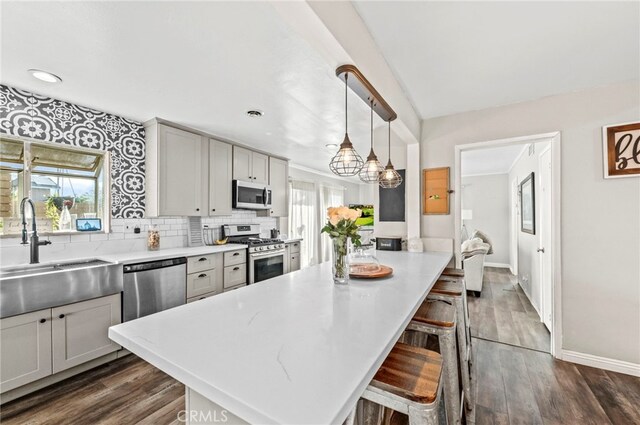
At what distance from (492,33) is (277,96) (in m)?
1.61

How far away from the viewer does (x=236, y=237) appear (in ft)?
13.6

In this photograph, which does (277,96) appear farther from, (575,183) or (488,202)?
(488,202)

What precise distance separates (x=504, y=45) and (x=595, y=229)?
1759 mm

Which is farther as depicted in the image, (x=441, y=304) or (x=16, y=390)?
(x=16, y=390)

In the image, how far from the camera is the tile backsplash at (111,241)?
89.9 inches

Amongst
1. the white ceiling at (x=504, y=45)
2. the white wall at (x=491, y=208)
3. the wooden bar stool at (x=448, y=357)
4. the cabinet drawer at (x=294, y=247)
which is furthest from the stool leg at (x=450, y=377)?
the white wall at (x=491, y=208)

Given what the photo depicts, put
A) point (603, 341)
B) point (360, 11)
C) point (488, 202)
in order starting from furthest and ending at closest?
point (488, 202) → point (603, 341) → point (360, 11)

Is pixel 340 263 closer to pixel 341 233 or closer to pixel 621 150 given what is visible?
pixel 341 233

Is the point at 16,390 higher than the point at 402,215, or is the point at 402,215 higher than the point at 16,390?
the point at 402,215

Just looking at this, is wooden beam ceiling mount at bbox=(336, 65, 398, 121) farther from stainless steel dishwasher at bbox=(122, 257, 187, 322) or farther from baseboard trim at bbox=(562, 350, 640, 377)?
baseboard trim at bbox=(562, 350, 640, 377)

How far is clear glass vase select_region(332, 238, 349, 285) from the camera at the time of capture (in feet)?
4.92

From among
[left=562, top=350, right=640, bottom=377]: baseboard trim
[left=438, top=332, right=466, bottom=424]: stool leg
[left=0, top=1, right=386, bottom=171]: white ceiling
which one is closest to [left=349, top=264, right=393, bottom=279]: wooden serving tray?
[left=438, top=332, right=466, bottom=424]: stool leg

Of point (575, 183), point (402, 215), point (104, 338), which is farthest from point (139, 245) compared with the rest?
point (575, 183)

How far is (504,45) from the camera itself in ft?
5.89
